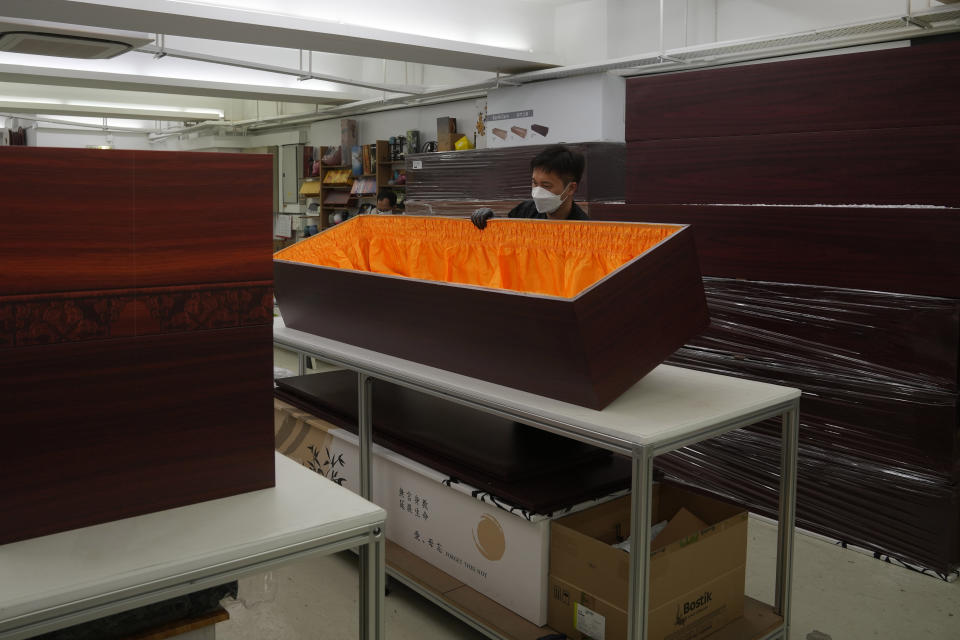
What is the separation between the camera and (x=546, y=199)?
3131 millimetres

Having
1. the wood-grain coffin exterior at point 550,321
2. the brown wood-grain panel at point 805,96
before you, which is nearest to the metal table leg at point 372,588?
the wood-grain coffin exterior at point 550,321

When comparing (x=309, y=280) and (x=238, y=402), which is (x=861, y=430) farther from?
(x=238, y=402)

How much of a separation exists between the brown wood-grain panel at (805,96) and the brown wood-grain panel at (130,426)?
230 cm

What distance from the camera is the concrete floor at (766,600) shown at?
2.35m

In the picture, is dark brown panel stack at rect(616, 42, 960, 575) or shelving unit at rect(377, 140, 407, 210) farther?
shelving unit at rect(377, 140, 407, 210)

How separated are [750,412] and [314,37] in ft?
14.3

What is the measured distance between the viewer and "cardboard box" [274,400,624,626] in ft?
6.79

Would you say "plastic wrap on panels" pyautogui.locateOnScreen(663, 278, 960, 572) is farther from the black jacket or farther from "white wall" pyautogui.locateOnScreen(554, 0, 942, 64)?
"white wall" pyautogui.locateOnScreen(554, 0, 942, 64)

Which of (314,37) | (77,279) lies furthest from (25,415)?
(314,37)

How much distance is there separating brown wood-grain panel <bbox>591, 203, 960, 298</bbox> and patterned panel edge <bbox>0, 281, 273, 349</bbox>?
2.19 m

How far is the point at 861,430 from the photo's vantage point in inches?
112

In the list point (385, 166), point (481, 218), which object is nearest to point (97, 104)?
point (385, 166)

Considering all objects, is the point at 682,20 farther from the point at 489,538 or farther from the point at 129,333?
the point at 129,333

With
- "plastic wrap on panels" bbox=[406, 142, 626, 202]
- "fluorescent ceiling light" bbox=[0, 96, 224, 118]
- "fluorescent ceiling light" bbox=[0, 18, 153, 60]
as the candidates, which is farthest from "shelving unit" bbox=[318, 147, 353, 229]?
"fluorescent ceiling light" bbox=[0, 18, 153, 60]
